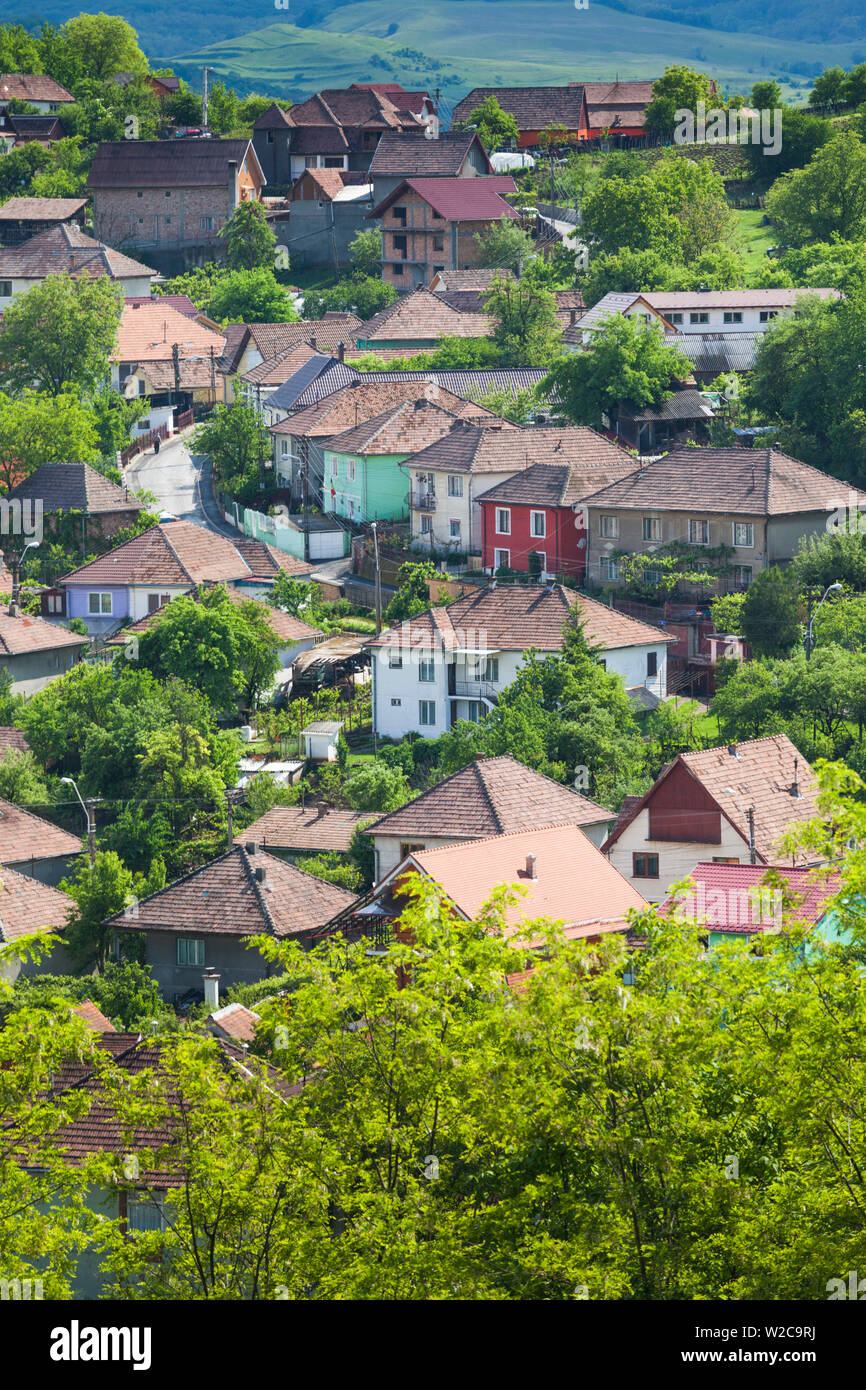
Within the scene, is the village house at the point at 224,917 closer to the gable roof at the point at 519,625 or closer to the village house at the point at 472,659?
the village house at the point at 472,659

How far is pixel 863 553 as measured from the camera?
5559 centimetres

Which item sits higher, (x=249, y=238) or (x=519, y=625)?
(x=249, y=238)

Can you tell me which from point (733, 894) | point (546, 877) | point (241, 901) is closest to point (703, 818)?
point (546, 877)

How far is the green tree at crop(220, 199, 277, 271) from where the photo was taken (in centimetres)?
10325

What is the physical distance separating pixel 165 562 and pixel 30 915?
2300 cm

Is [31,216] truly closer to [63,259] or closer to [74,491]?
[63,259]

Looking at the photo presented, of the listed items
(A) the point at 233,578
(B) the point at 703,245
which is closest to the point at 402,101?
(B) the point at 703,245

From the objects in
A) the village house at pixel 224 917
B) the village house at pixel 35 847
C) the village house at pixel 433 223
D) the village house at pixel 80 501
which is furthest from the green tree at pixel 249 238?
the village house at pixel 224 917

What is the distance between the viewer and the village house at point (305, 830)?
45.9 meters

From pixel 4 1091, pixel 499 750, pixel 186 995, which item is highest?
pixel 4 1091

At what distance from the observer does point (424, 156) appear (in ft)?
344

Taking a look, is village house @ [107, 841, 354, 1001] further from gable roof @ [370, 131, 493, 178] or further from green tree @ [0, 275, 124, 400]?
gable roof @ [370, 131, 493, 178]

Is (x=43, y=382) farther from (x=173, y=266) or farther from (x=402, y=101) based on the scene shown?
(x=402, y=101)
